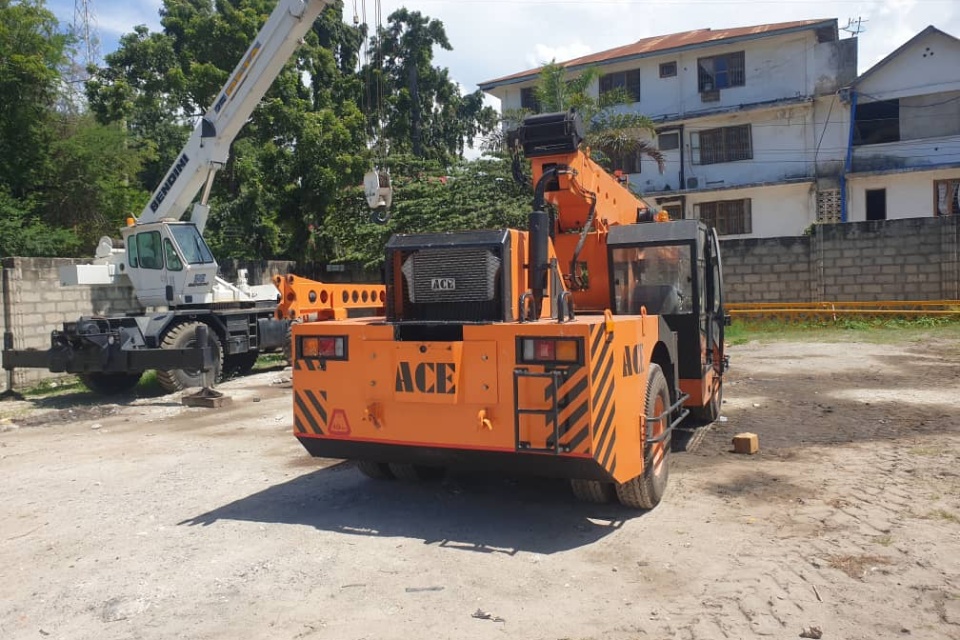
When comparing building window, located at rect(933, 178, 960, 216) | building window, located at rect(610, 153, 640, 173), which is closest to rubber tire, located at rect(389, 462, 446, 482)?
building window, located at rect(610, 153, 640, 173)

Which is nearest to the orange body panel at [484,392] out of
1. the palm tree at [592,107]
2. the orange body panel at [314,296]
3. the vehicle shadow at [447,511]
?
the vehicle shadow at [447,511]

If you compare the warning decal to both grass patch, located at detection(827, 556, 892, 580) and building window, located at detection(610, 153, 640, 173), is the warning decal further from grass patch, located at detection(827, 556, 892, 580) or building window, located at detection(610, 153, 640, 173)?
building window, located at detection(610, 153, 640, 173)

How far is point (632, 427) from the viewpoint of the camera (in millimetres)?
5008

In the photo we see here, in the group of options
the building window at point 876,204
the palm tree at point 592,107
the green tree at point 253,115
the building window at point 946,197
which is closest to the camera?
the palm tree at point 592,107

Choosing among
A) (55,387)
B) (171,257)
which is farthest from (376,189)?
(55,387)

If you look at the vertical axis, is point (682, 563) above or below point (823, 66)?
below

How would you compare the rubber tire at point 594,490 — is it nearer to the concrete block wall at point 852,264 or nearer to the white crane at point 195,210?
the white crane at point 195,210

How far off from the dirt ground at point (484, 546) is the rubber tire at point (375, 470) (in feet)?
0.33

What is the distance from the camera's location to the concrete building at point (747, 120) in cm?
2577

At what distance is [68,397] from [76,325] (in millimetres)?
1559

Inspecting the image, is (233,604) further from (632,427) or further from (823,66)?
(823,66)

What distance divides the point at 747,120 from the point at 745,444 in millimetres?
22255

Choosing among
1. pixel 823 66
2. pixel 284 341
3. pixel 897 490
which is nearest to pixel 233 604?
pixel 897 490

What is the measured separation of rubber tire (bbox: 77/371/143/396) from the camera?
12.3 m
